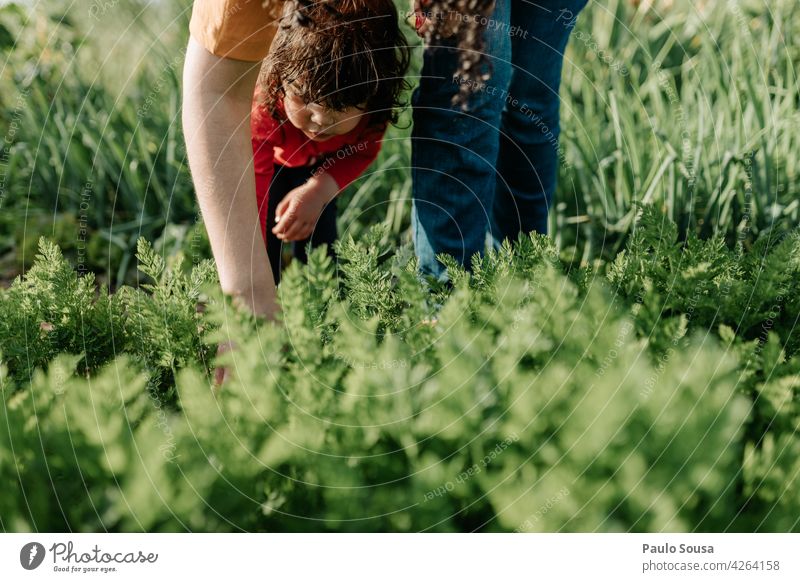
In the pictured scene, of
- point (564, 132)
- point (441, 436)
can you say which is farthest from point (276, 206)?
point (441, 436)

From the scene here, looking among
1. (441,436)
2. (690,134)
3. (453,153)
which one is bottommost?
(441,436)

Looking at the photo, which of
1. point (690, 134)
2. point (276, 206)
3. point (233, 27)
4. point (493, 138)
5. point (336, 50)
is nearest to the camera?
point (233, 27)

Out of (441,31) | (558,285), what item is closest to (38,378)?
(558,285)

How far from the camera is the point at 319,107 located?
1.67 meters

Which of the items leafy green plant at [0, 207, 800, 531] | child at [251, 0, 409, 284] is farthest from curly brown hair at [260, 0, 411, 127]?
leafy green plant at [0, 207, 800, 531]

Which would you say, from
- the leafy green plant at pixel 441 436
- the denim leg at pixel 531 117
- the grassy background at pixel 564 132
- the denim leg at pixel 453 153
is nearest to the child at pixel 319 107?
the denim leg at pixel 453 153

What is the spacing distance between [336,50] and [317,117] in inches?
7.9

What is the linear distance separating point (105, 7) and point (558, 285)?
109 inches

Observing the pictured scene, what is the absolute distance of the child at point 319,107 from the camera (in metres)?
1.57

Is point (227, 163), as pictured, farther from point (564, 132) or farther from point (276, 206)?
point (564, 132)

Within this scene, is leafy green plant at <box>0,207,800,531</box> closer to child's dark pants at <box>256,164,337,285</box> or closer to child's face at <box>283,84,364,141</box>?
child's face at <box>283,84,364,141</box>

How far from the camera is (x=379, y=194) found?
3.06 meters

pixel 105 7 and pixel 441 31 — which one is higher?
pixel 105 7
